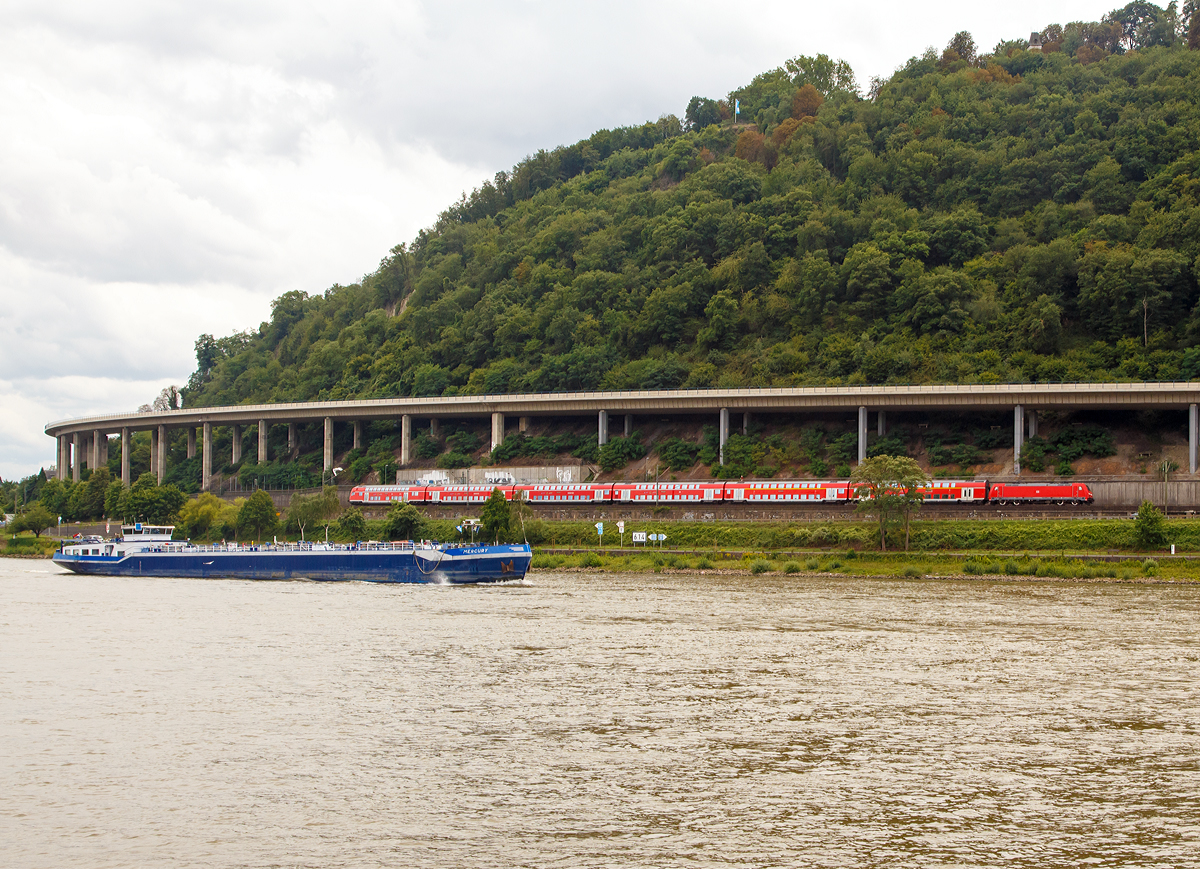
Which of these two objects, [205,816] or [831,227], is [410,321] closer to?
[831,227]

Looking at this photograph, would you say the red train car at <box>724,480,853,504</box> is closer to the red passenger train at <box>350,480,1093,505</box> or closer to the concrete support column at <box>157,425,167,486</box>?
the red passenger train at <box>350,480,1093,505</box>

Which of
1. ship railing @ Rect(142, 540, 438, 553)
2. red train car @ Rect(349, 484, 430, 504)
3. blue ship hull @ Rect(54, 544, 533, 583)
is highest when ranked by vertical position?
red train car @ Rect(349, 484, 430, 504)

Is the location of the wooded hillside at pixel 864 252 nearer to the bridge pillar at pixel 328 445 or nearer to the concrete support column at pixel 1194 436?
the concrete support column at pixel 1194 436

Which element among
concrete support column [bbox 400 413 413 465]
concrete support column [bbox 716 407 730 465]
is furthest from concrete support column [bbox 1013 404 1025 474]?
concrete support column [bbox 400 413 413 465]

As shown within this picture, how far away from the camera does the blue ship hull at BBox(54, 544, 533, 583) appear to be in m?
65.9

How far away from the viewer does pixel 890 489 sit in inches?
2862

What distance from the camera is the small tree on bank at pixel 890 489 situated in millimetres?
72312

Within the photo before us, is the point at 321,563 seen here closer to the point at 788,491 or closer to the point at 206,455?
the point at 788,491

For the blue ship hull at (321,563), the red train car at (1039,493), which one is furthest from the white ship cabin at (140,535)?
the red train car at (1039,493)

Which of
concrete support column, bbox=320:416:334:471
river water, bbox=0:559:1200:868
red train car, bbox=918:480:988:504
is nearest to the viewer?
river water, bbox=0:559:1200:868

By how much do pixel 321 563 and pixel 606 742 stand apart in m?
50.9

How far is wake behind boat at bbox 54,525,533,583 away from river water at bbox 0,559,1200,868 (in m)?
21.3

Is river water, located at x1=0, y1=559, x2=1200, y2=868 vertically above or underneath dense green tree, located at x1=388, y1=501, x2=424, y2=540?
underneath

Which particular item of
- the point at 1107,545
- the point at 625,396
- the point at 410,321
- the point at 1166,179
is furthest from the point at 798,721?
the point at 410,321
